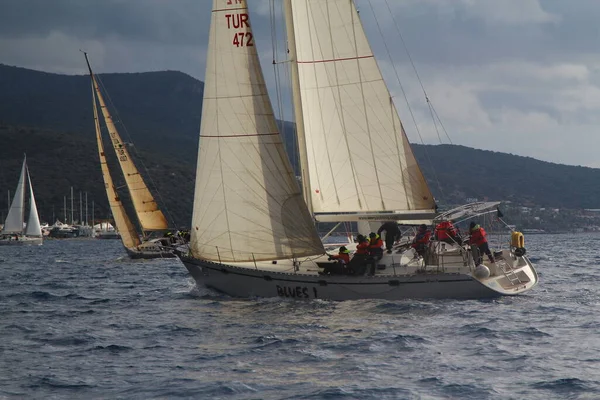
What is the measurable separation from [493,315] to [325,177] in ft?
25.8

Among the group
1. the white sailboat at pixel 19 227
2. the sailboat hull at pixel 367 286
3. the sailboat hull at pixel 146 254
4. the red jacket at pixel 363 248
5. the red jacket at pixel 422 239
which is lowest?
the sailboat hull at pixel 367 286

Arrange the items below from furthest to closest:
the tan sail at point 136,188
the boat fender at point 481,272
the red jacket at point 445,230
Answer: the tan sail at point 136,188 → the red jacket at point 445,230 → the boat fender at point 481,272

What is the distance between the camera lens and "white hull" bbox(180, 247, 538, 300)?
26.1 metres

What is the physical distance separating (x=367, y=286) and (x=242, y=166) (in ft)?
15.2

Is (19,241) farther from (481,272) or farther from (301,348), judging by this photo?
(301,348)

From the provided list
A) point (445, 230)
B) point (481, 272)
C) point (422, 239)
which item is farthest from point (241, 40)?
point (481, 272)

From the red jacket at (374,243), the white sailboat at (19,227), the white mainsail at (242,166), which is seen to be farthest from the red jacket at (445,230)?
the white sailboat at (19,227)

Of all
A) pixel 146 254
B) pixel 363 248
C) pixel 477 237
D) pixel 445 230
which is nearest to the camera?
pixel 363 248

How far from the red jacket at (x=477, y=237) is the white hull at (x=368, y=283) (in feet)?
2.93

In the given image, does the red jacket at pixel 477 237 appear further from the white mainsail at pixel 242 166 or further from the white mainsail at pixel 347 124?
the white mainsail at pixel 242 166

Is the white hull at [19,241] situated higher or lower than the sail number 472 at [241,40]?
lower

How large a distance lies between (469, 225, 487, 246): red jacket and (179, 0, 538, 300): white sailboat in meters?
0.35

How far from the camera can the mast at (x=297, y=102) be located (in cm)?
2933

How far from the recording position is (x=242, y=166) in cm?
2739
